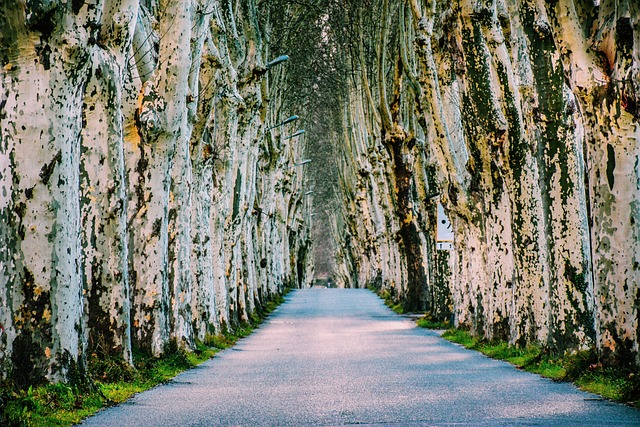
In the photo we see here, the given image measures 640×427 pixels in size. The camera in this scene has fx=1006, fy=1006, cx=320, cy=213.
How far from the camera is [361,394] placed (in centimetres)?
1142

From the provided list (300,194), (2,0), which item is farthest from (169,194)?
(300,194)

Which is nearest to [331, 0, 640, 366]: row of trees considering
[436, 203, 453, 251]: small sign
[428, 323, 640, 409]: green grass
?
[428, 323, 640, 409]: green grass

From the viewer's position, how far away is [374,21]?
126 ft

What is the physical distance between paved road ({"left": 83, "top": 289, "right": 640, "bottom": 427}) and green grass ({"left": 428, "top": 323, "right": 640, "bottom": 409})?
8.7 inches

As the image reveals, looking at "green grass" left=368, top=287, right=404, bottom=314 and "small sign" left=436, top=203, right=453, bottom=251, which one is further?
"green grass" left=368, top=287, right=404, bottom=314

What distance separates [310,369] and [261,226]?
94.5ft

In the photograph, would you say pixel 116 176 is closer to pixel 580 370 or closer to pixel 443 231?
Result: pixel 580 370

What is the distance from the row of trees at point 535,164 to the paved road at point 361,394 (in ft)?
3.58

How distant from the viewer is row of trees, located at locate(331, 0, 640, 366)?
36.2 ft

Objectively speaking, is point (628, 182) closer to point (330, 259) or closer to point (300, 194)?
point (300, 194)

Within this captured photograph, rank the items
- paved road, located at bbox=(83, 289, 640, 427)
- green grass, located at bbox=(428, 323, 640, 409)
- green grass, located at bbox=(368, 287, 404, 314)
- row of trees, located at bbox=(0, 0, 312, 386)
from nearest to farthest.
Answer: paved road, located at bbox=(83, 289, 640, 427)
row of trees, located at bbox=(0, 0, 312, 386)
green grass, located at bbox=(428, 323, 640, 409)
green grass, located at bbox=(368, 287, 404, 314)

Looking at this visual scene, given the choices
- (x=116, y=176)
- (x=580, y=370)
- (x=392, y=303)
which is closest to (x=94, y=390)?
(x=116, y=176)

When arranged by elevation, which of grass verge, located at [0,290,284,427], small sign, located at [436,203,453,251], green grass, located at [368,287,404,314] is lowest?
grass verge, located at [0,290,284,427]

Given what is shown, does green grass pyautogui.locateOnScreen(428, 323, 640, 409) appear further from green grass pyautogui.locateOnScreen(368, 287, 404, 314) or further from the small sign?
green grass pyautogui.locateOnScreen(368, 287, 404, 314)
